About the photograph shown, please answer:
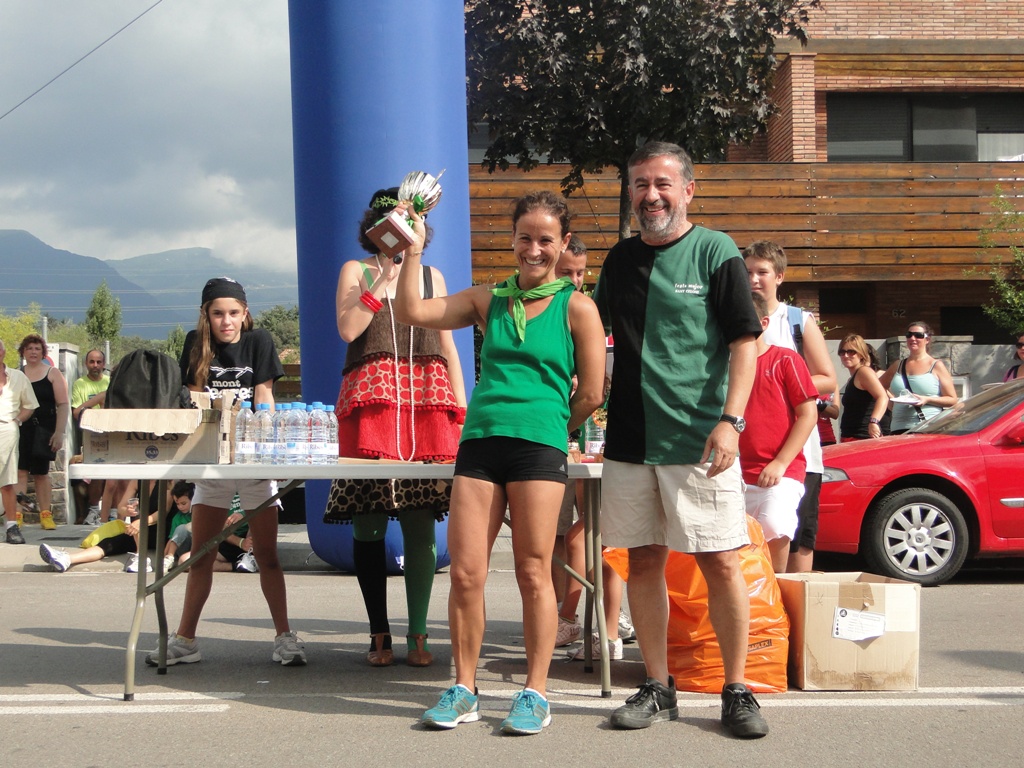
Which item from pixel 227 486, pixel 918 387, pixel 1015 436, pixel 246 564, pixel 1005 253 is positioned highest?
pixel 1005 253

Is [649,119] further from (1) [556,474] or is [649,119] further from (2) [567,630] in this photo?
(1) [556,474]

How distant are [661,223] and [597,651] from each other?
2.35m

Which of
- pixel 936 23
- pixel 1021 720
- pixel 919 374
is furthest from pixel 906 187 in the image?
pixel 1021 720

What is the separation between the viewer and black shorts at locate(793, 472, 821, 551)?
221 inches

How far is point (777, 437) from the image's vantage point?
5.11 m

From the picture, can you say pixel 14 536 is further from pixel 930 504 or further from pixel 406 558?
pixel 930 504

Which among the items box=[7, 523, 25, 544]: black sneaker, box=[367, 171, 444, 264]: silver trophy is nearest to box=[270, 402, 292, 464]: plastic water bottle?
box=[367, 171, 444, 264]: silver trophy

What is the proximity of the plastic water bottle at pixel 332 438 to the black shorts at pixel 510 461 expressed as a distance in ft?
2.76

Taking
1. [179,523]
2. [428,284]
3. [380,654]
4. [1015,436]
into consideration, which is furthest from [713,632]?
[179,523]

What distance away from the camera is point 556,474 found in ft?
13.9

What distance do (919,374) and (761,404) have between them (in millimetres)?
6141

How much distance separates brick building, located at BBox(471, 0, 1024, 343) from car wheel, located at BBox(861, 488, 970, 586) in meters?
10.5

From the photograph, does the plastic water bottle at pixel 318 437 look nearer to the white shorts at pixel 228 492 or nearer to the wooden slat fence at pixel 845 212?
the white shorts at pixel 228 492

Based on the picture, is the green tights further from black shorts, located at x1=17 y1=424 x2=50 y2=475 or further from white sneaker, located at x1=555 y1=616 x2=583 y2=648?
black shorts, located at x1=17 y1=424 x2=50 y2=475
